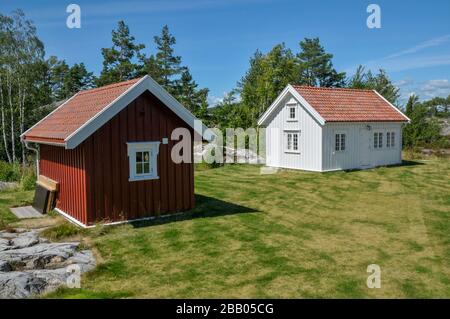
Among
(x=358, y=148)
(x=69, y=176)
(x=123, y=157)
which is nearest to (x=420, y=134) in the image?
(x=358, y=148)

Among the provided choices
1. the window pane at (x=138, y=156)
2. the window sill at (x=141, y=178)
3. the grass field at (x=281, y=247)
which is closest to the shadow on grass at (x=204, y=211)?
the grass field at (x=281, y=247)

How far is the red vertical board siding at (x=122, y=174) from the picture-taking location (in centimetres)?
1181

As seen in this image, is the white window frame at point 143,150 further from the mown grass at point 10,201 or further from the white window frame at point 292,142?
the white window frame at point 292,142

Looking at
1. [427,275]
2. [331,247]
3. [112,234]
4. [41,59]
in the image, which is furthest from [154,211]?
[41,59]

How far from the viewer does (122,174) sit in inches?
483

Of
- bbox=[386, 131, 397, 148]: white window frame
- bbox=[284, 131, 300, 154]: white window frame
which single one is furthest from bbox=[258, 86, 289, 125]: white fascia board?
bbox=[386, 131, 397, 148]: white window frame

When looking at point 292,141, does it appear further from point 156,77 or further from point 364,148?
point 156,77

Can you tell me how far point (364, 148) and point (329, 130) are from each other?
10.7 ft

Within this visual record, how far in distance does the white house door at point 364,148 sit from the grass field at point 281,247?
20.5 feet

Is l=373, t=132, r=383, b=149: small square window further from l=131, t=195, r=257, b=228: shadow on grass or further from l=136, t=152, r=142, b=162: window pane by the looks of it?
l=136, t=152, r=142, b=162: window pane

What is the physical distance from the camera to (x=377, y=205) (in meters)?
15.6

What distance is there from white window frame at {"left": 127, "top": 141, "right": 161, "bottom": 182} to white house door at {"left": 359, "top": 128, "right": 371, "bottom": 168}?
1508cm

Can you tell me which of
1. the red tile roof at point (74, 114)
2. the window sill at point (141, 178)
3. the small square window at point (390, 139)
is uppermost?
the red tile roof at point (74, 114)
